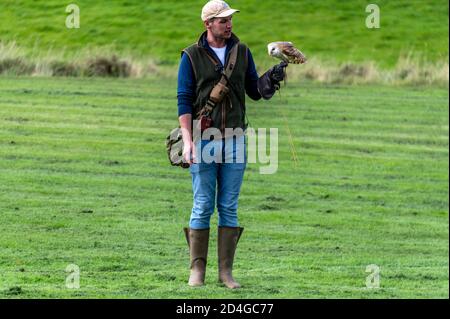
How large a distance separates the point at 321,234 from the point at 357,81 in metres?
19.0

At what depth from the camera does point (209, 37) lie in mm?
8883

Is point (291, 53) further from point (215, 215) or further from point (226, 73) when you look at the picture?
point (215, 215)

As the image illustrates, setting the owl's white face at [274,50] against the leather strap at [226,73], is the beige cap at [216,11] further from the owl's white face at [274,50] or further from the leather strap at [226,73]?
the owl's white face at [274,50]

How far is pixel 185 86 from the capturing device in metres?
8.82

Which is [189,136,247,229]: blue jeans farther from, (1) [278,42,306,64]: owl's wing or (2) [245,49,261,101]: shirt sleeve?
(1) [278,42,306,64]: owl's wing

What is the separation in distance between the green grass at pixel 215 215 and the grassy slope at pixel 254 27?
9647 mm

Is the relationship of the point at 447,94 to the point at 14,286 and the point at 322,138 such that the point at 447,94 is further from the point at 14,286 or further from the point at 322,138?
the point at 14,286

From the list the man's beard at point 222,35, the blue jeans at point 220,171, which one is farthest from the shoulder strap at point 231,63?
the blue jeans at point 220,171

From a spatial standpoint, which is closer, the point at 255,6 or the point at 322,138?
the point at 322,138

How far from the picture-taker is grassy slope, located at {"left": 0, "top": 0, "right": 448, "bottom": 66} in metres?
37.5

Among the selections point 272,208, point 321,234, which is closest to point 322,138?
point 272,208

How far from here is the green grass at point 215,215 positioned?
10.2m

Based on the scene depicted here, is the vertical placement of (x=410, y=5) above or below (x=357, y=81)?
above
